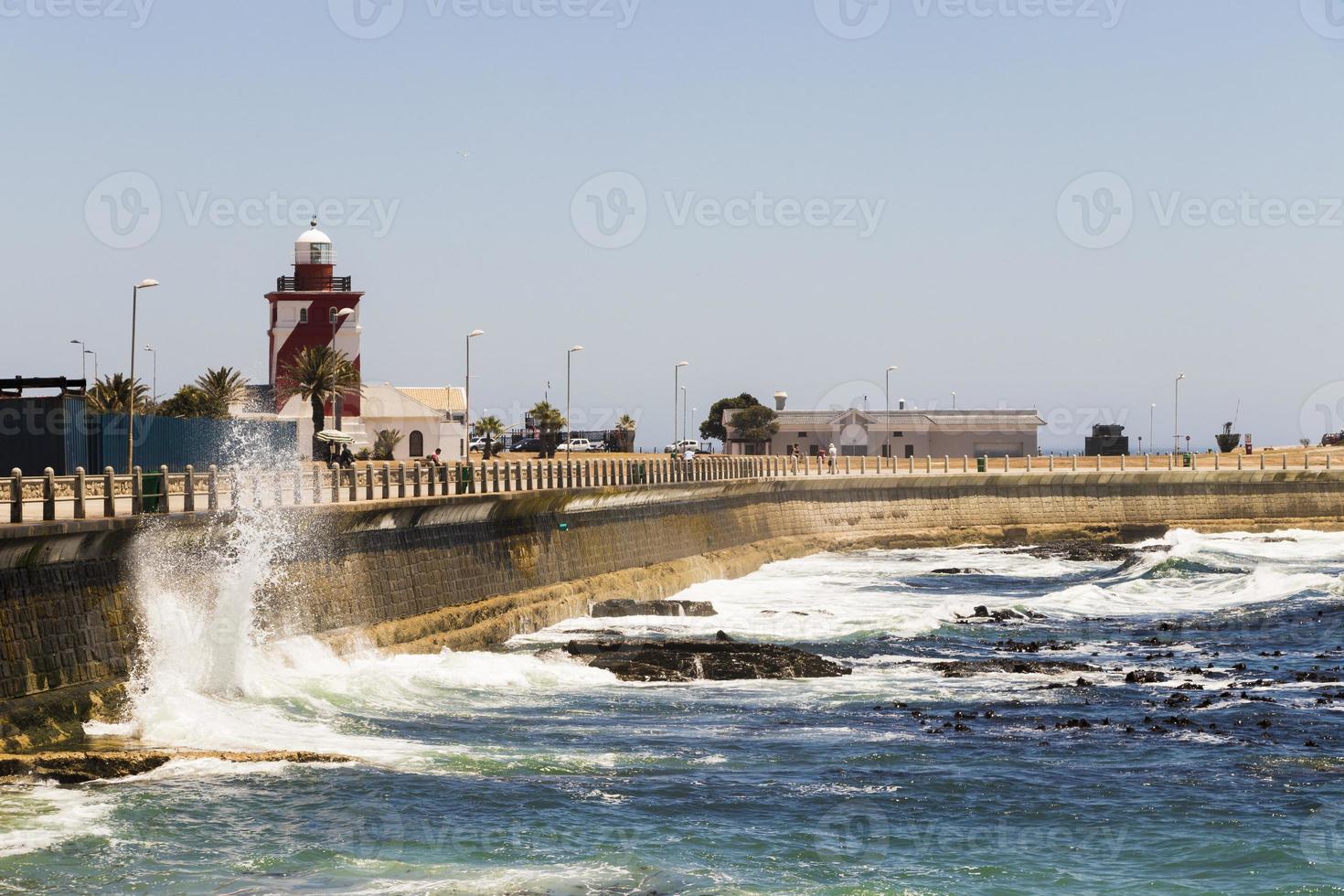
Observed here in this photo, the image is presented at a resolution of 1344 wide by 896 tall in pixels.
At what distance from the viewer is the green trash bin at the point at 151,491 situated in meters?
24.2

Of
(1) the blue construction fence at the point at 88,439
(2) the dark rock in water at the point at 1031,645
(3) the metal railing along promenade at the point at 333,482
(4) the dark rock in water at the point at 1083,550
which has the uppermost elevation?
(1) the blue construction fence at the point at 88,439

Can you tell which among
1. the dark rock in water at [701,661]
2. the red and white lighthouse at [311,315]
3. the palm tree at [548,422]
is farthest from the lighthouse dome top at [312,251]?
the dark rock in water at [701,661]

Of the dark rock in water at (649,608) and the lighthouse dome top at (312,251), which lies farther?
the lighthouse dome top at (312,251)

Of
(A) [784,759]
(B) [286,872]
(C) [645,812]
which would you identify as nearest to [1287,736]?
(A) [784,759]

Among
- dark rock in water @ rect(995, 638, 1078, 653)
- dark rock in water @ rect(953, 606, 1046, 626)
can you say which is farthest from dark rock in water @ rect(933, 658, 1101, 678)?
dark rock in water @ rect(953, 606, 1046, 626)

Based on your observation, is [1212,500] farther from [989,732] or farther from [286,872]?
[286,872]

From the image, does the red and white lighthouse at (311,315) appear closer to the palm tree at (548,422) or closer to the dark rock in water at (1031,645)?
the palm tree at (548,422)

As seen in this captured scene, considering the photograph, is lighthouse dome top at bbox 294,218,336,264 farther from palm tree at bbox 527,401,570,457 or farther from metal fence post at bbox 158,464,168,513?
metal fence post at bbox 158,464,168,513

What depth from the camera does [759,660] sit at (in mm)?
31906

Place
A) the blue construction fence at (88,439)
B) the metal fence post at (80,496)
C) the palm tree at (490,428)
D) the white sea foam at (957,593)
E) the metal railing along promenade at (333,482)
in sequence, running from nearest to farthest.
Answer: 1. the metal fence post at (80,496)
2. the metal railing along promenade at (333,482)
3. the blue construction fence at (88,439)
4. the white sea foam at (957,593)
5. the palm tree at (490,428)

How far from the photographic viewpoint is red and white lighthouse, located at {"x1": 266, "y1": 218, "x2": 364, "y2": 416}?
7281cm

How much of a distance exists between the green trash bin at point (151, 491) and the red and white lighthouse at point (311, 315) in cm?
4842

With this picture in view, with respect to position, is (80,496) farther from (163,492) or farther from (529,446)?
(529,446)

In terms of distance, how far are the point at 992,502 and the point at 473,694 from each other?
48.5 m
